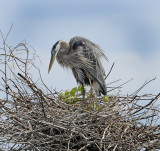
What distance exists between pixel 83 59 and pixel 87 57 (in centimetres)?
9

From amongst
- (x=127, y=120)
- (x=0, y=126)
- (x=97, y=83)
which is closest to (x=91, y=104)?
(x=127, y=120)

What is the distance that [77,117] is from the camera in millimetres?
2912

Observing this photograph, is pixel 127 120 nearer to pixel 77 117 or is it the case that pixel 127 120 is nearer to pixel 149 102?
pixel 149 102

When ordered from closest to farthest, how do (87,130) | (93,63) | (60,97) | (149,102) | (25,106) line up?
1. (87,130)
2. (25,106)
3. (149,102)
4. (60,97)
5. (93,63)

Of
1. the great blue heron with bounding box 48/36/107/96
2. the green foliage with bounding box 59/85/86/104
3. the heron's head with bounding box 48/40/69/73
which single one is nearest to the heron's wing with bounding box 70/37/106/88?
the great blue heron with bounding box 48/36/107/96

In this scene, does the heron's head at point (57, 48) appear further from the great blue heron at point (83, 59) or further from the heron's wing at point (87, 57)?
the heron's wing at point (87, 57)

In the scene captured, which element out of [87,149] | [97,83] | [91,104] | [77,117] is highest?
[97,83]

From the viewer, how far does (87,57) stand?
186 inches

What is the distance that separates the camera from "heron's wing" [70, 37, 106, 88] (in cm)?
465

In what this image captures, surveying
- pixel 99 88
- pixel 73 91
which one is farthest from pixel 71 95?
pixel 99 88

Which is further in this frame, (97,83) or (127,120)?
(97,83)

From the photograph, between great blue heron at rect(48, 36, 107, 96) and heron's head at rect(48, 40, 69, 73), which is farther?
great blue heron at rect(48, 36, 107, 96)

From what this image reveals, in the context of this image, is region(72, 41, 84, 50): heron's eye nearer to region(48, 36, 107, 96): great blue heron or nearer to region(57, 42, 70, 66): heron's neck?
region(48, 36, 107, 96): great blue heron

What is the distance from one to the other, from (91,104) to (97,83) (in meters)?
1.32
